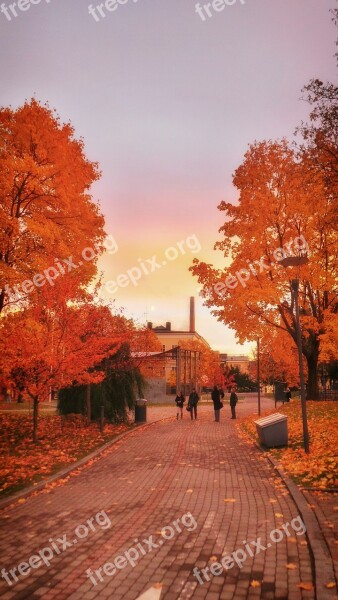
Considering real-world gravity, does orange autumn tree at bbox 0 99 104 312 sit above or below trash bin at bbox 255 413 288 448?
above

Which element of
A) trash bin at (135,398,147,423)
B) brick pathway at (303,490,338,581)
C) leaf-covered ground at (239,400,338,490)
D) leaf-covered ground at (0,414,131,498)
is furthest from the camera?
trash bin at (135,398,147,423)

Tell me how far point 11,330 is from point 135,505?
7.22 meters

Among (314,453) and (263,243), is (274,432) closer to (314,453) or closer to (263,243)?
(314,453)

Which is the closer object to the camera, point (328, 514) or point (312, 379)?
point (328, 514)

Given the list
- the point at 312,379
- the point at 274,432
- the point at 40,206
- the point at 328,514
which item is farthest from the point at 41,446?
the point at 312,379

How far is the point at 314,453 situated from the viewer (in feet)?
36.3

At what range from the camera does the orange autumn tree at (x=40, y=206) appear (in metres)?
13.4

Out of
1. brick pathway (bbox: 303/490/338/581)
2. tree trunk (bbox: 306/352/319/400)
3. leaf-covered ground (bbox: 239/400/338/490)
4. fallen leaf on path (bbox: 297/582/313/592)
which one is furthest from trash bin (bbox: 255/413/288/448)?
tree trunk (bbox: 306/352/319/400)

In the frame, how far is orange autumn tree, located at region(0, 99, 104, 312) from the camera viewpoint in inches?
529

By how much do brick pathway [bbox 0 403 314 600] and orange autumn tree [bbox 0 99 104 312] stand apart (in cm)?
671

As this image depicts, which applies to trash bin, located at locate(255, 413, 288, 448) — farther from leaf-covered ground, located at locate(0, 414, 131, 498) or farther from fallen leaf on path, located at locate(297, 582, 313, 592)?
fallen leaf on path, located at locate(297, 582, 313, 592)

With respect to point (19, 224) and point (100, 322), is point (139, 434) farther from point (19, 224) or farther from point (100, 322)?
point (19, 224)

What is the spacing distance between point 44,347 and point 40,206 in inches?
215

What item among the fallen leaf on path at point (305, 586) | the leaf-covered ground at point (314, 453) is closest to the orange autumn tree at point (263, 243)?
the leaf-covered ground at point (314, 453)
